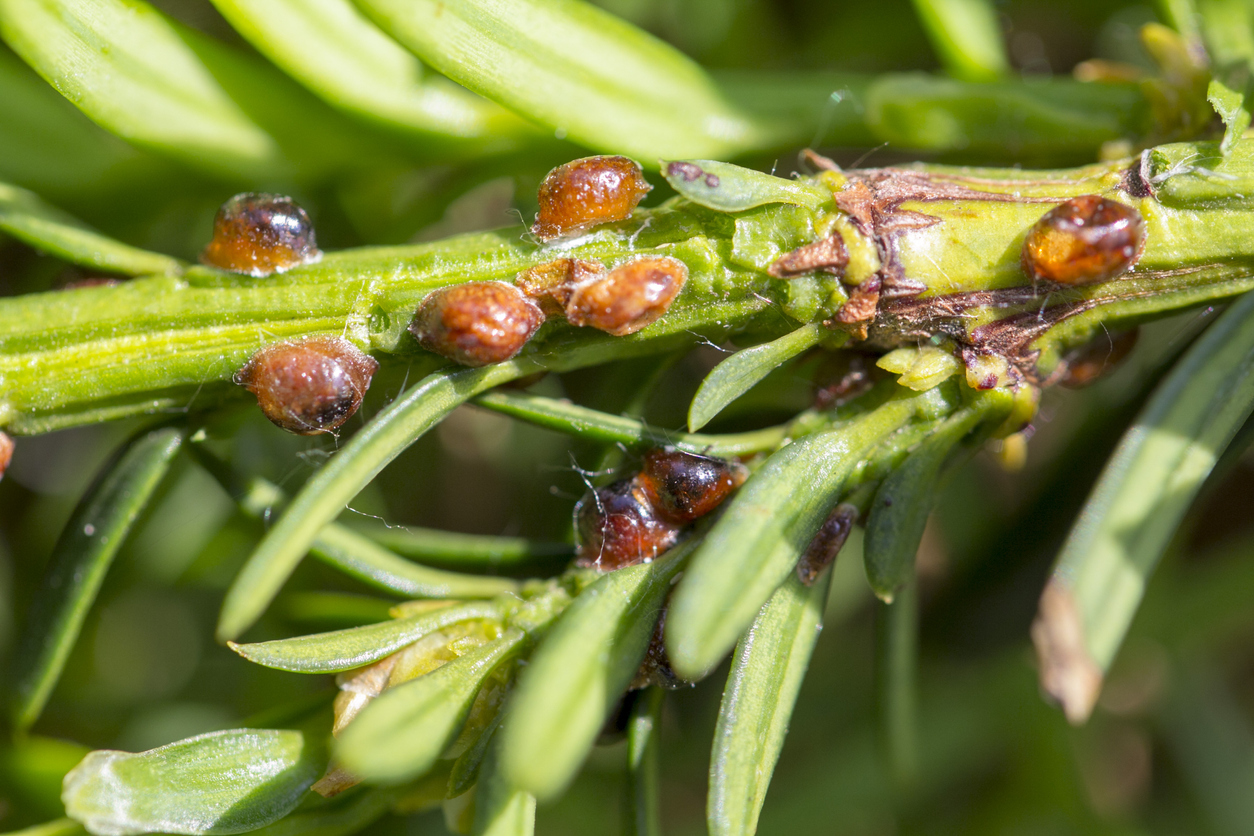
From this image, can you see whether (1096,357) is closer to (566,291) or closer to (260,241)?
(566,291)

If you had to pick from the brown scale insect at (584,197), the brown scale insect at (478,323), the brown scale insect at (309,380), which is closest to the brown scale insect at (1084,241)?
the brown scale insect at (584,197)

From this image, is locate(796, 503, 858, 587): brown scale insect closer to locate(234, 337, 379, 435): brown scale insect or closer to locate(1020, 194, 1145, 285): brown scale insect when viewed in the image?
locate(1020, 194, 1145, 285): brown scale insect

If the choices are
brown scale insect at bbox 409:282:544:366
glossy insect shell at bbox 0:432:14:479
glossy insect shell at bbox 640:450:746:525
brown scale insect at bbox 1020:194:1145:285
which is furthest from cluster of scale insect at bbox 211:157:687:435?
brown scale insect at bbox 1020:194:1145:285

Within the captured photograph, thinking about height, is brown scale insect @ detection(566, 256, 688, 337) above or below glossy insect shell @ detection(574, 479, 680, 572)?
above

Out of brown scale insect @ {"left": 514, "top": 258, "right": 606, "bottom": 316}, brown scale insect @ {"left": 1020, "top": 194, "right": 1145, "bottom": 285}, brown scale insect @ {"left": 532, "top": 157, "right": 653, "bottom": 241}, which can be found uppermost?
brown scale insect @ {"left": 532, "top": 157, "right": 653, "bottom": 241}

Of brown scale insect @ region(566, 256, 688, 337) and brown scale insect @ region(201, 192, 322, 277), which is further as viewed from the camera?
brown scale insect @ region(201, 192, 322, 277)

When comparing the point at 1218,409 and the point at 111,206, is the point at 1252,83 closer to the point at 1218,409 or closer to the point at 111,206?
the point at 1218,409

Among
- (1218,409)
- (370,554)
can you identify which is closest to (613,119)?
(370,554)
